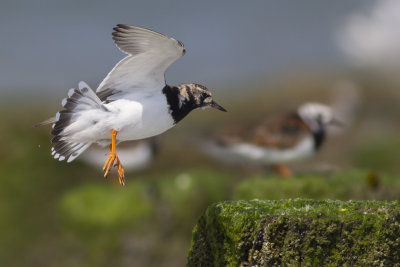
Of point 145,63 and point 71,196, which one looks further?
point 71,196

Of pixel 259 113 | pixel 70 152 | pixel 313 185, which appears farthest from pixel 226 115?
pixel 70 152

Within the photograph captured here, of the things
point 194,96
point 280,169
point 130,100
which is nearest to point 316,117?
point 280,169

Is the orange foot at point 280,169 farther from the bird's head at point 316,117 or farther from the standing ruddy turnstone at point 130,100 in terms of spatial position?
the standing ruddy turnstone at point 130,100

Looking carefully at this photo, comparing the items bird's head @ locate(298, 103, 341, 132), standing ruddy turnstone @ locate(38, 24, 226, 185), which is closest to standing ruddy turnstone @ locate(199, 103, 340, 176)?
bird's head @ locate(298, 103, 341, 132)

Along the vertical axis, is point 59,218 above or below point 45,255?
above

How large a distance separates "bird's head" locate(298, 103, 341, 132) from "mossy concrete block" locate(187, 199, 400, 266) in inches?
250

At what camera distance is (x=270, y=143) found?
9.12 metres

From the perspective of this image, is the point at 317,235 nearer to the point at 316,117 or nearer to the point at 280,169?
the point at 280,169

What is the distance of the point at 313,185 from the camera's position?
6387 millimetres

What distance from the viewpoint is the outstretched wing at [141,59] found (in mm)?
4523

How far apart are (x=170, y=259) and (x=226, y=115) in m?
6.51

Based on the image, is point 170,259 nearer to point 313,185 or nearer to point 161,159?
point 313,185

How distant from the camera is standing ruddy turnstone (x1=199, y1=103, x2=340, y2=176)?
360 inches

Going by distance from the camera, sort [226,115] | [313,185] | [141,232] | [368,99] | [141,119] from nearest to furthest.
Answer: [141,119] < [313,185] < [141,232] < [226,115] < [368,99]
